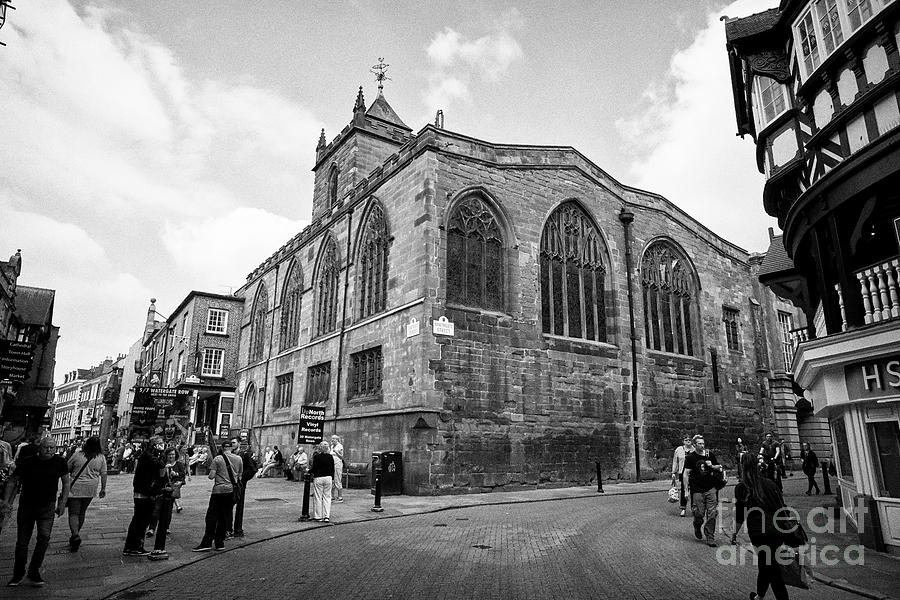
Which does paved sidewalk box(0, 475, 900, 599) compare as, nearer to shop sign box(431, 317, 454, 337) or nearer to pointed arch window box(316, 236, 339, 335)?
shop sign box(431, 317, 454, 337)

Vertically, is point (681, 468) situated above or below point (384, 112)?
below

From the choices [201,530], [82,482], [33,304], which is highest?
[33,304]

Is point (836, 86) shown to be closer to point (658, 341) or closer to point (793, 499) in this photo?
point (793, 499)

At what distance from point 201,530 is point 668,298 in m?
21.1

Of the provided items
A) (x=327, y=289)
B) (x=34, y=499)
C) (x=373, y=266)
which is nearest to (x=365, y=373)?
(x=373, y=266)

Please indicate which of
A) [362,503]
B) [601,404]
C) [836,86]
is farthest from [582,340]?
[836,86]

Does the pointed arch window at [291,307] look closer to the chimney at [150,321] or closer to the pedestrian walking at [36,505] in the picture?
the pedestrian walking at [36,505]

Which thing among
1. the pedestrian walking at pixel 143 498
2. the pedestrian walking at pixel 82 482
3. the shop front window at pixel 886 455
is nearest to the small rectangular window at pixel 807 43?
the shop front window at pixel 886 455

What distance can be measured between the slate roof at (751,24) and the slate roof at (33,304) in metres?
41.4

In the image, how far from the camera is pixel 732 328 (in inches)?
1079

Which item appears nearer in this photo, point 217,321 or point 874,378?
point 874,378

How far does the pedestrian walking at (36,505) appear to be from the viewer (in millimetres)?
6297

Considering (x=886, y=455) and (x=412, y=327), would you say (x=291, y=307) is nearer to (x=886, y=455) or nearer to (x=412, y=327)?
(x=412, y=327)
